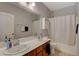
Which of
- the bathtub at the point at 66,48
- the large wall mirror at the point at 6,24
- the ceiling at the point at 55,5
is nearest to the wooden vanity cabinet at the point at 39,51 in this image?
the bathtub at the point at 66,48

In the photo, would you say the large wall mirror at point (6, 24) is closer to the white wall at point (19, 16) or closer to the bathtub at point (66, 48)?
the white wall at point (19, 16)

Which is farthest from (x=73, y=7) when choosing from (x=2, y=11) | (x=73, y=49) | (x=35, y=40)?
(x=2, y=11)

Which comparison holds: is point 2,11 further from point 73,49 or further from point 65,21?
point 73,49

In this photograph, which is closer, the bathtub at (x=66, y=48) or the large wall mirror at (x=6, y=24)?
the large wall mirror at (x=6, y=24)

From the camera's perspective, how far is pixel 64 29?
1.42m

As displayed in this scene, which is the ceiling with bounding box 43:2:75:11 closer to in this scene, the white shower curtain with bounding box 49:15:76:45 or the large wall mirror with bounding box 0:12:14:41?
the white shower curtain with bounding box 49:15:76:45

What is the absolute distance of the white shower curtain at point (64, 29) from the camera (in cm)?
136

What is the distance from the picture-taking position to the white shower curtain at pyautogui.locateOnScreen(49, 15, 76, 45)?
4.47 feet

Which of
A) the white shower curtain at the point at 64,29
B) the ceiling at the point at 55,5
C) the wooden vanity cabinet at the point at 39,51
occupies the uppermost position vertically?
the ceiling at the point at 55,5

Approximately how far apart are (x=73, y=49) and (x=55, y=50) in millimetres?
305

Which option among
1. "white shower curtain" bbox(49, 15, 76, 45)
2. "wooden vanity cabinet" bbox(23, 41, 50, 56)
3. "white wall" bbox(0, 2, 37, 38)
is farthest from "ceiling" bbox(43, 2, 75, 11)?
"wooden vanity cabinet" bbox(23, 41, 50, 56)

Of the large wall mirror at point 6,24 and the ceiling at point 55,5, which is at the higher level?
the ceiling at point 55,5

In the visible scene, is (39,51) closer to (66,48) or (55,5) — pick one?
(66,48)

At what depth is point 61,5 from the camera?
55.4 inches
